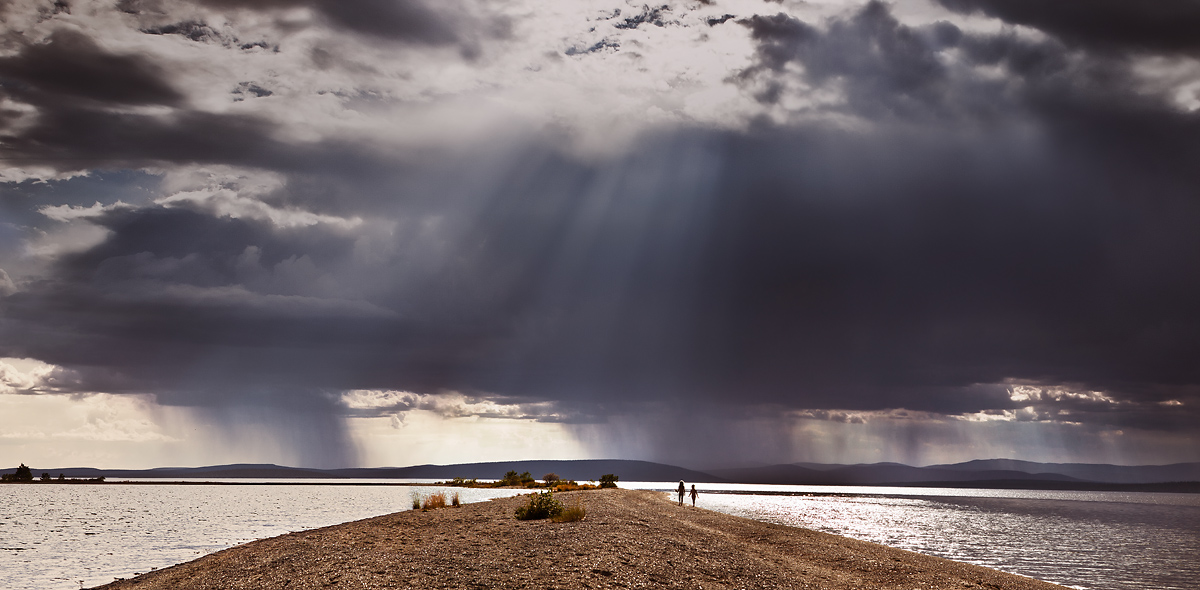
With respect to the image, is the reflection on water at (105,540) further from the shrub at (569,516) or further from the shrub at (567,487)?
the shrub at (567,487)

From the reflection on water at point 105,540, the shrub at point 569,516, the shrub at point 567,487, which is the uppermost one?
the shrub at point 569,516

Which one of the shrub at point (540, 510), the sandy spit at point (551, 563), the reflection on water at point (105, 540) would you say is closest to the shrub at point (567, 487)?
the reflection on water at point (105, 540)

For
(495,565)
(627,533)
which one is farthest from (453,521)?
(495,565)

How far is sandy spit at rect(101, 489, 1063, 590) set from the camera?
850 inches

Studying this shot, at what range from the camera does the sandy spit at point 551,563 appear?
21.6m

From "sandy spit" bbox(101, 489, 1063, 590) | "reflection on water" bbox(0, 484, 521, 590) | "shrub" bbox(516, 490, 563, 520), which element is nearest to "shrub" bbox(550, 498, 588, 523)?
"shrub" bbox(516, 490, 563, 520)

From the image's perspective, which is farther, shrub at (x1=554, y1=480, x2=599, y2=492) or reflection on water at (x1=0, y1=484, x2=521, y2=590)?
shrub at (x1=554, y1=480, x2=599, y2=492)

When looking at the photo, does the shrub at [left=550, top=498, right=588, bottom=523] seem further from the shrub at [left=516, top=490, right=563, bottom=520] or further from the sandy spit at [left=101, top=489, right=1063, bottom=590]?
the sandy spit at [left=101, top=489, right=1063, bottom=590]

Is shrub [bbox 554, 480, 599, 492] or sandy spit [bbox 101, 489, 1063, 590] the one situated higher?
sandy spit [bbox 101, 489, 1063, 590]

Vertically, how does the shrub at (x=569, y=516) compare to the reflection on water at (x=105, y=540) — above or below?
above

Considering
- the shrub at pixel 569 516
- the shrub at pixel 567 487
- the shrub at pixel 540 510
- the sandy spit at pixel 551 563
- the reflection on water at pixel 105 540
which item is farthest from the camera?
the shrub at pixel 567 487

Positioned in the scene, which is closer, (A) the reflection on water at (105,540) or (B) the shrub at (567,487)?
(A) the reflection on water at (105,540)

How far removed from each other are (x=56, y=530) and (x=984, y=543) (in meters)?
60.4

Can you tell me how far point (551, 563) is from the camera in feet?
77.9
